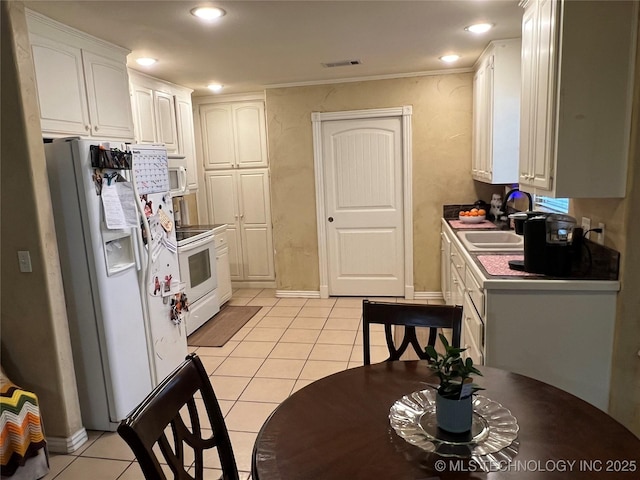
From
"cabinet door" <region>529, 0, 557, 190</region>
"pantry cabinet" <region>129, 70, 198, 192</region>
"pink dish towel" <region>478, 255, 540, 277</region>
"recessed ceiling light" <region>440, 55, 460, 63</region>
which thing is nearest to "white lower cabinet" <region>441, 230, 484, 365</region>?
"pink dish towel" <region>478, 255, 540, 277</region>

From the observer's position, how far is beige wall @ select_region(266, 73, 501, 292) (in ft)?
14.8

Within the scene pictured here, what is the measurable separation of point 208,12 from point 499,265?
2.20 m

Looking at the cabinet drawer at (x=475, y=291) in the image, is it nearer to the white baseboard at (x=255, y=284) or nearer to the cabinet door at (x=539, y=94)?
the cabinet door at (x=539, y=94)

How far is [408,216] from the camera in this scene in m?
4.73

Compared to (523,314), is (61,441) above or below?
below

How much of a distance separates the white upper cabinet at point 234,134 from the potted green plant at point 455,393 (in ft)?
14.7

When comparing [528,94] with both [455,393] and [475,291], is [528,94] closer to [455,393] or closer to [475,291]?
[475,291]

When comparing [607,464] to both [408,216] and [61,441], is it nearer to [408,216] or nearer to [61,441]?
[61,441]

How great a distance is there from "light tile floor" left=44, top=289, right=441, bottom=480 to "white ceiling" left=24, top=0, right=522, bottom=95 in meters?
2.40

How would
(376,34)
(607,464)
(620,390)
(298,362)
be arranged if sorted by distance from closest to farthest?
(607,464) < (620,390) < (376,34) < (298,362)

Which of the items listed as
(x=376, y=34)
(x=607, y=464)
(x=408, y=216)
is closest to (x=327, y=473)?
(x=607, y=464)

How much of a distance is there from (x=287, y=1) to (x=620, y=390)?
2.62 m

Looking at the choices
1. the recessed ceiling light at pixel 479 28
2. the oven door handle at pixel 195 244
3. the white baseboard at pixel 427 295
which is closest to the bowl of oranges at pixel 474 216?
the white baseboard at pixel 427 295

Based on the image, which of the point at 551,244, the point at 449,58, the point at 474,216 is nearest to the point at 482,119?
the point at 449,58
